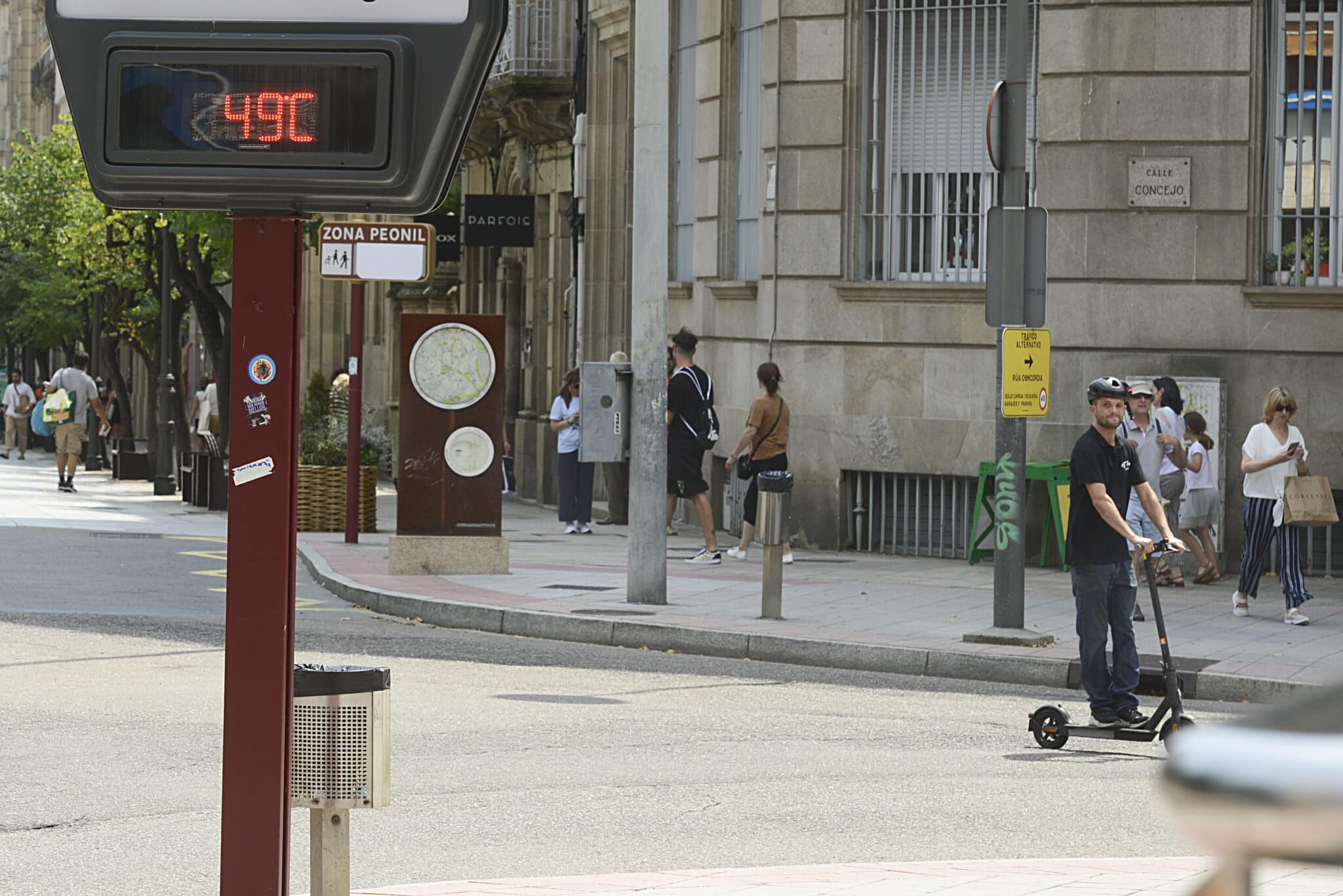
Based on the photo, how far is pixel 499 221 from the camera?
27.7m

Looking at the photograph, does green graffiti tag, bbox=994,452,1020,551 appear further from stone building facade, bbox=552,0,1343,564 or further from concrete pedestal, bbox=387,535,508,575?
concrete pedestal, bbox=387,535,508,575

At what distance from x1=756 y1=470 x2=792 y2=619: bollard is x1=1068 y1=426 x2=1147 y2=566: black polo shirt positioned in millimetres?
3835

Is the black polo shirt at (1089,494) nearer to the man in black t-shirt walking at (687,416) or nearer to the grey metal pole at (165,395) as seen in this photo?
the man in black t-shirt walking at (687,416)

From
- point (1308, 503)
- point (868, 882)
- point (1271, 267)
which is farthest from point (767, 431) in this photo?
point (868, 882)

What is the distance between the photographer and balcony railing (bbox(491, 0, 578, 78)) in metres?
26.0

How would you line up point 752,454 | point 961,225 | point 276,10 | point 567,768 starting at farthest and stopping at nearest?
1. point 961,225
2. point 752,454
3. point 567,768
4. point 276,10

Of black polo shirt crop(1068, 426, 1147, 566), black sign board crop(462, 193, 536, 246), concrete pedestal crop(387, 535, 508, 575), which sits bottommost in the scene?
concrete pedestal crop(387, 535, 508, 575)

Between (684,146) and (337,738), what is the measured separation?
1826 cm

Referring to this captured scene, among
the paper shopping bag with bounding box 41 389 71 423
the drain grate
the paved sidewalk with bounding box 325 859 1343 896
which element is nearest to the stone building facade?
the drain grate

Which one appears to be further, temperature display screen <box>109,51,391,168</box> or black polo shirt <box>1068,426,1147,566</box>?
black polo shirt <box>1068,426,1147,566</box>

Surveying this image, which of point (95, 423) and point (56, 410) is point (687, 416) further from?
point (95, 423)

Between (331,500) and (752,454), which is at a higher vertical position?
(752,454)

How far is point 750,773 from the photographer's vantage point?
806cm

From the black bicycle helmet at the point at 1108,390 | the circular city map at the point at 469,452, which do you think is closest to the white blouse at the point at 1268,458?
the black bicycle helmet at the point at 1108,390
